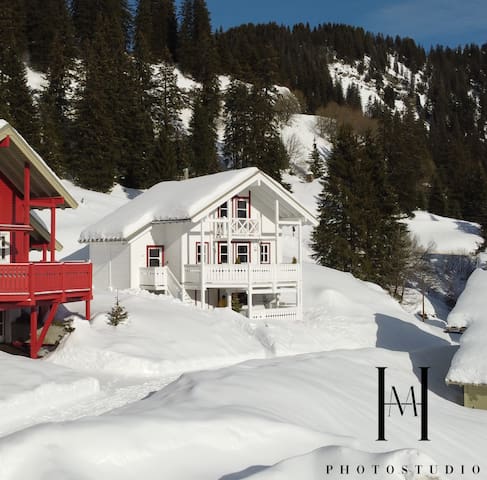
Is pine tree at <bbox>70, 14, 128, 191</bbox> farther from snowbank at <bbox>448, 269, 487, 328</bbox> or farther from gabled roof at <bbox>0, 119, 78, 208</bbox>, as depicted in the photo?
snowbank at <bbox>448, 269, 487, 328</bbox>

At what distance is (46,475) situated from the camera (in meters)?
7.77

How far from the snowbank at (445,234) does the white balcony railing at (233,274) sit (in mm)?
33037

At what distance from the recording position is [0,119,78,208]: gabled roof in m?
A: 18.4

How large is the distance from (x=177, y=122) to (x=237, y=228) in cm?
5141

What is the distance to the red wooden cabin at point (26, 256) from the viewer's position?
1755cm

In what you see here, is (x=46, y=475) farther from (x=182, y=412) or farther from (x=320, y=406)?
(x=320, y=406)

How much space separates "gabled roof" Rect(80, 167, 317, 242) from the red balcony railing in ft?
27.4

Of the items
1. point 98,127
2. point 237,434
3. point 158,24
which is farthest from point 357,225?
point 158,24

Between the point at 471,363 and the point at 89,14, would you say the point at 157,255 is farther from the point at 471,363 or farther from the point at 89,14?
the point at 89,14

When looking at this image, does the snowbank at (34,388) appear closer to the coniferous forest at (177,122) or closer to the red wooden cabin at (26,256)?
the red wooden cabin at (26,256)

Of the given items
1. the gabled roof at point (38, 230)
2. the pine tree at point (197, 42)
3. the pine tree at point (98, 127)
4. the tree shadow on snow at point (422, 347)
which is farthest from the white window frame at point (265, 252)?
the pine tree at point (197, 42)

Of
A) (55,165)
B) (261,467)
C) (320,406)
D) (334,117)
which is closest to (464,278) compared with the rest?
(55,165)

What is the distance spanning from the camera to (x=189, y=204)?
27719mm

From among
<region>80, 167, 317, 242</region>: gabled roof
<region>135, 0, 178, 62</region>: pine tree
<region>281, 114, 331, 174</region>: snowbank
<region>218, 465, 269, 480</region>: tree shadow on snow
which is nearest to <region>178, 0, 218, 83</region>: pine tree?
<region>135, 0, 178, 62</region>: pine tree
